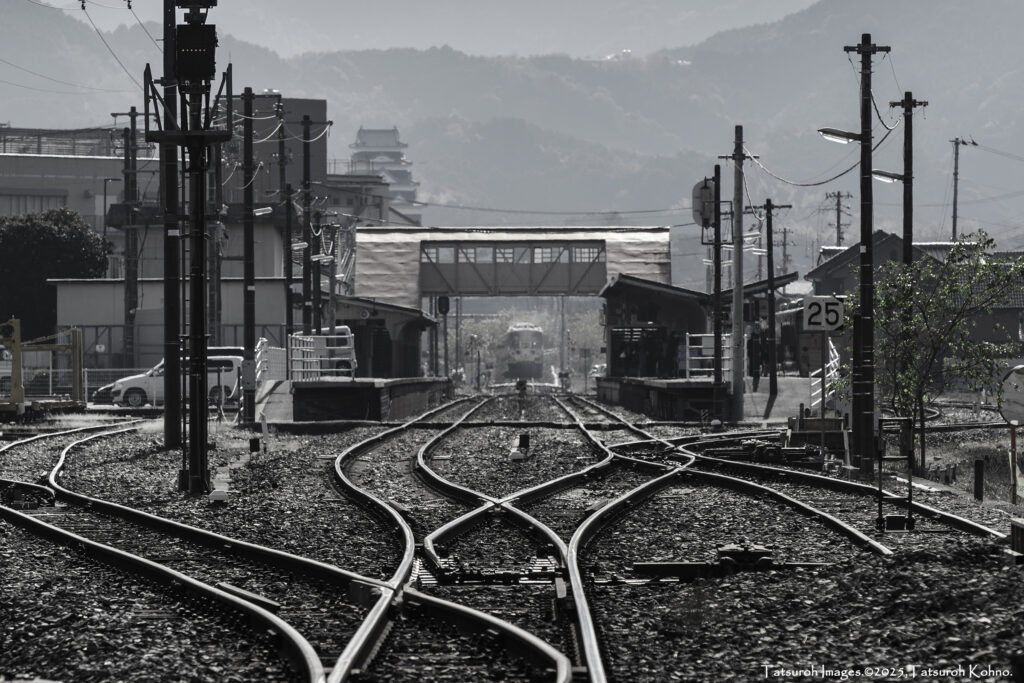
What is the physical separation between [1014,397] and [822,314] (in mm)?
4849

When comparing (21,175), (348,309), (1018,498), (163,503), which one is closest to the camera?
(163,503)

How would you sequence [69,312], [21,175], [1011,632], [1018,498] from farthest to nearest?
[21,175]
[69,312]
[1018,498]
[1011,632]

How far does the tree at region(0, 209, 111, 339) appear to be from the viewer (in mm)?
69750

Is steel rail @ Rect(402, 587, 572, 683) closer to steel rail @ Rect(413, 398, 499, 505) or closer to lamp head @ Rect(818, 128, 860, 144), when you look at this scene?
steel rail @ Rect(413, 398, 499, 505)

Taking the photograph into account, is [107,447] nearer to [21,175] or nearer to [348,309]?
[348,309]

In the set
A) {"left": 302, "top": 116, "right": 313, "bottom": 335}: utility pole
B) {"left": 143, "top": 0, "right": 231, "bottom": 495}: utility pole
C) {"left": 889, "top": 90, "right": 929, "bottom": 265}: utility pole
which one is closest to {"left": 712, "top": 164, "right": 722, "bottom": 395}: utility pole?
{"left": 889, "top": 90, "right": 929, "bottom": 265}: utility pole

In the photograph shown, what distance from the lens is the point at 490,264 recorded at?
71.6 m

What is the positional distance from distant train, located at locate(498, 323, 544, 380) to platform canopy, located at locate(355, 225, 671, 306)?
2266 inches

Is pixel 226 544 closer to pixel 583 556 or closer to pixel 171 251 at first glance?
pixel 583 556

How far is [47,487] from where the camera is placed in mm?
17406

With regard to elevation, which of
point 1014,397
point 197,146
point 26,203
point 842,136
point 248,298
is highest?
point 26,203

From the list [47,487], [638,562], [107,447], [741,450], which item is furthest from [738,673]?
[107,447]

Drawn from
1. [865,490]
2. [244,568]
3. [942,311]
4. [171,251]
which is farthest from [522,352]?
[244,568]

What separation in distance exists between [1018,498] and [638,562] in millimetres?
8270
